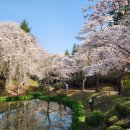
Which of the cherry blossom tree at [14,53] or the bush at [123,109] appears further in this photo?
the cherry blossom tree at [14,53]

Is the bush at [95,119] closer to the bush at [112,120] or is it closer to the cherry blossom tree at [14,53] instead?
the bush at [112,120]

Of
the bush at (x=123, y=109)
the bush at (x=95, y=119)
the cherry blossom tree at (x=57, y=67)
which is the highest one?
the cherry blossom tree at (x=57, y=67)

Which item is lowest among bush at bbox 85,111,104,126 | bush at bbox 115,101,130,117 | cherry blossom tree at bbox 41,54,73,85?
bush at bbox 85,111,104,126

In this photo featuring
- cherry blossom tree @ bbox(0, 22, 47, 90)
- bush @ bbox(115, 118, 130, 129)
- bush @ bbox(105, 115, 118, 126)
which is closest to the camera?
bush @ bbox(115, 118, 130, 129)

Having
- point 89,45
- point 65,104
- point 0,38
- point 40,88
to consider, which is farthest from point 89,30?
point 40,88

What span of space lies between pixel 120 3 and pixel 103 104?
55.0 feet

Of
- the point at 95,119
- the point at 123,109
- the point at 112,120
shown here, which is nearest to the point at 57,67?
the point at 95,119

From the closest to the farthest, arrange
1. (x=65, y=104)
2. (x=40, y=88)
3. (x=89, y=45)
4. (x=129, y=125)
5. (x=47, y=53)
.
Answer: (x=129, y=125) → (x=89, y=45) → (x=65, y=104) → (x=40, y=88) → (x=47, y=53)

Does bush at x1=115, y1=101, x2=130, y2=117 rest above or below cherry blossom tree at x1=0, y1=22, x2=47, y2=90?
below

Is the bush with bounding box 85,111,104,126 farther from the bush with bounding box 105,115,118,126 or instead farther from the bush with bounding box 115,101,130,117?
the bush with bounding box 115,101,130,117

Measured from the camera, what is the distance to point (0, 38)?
4247cm

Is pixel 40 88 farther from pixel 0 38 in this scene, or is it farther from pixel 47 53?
pixel 0 38

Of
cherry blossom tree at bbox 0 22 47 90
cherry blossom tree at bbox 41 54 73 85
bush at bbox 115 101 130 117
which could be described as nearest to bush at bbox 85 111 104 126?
bush at bbox 115 101 130 117

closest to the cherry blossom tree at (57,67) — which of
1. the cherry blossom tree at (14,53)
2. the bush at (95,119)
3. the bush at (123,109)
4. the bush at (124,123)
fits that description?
the cherry blossom tree at (14,53)
